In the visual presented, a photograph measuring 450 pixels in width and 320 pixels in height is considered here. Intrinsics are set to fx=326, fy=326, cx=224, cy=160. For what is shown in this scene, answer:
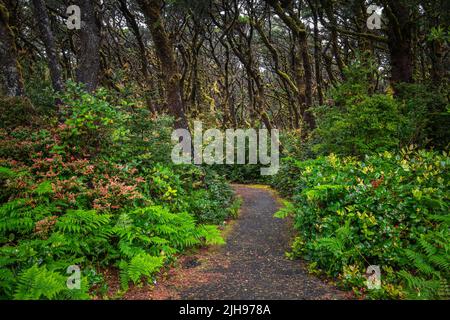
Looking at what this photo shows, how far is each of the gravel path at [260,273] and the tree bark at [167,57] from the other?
4.82 meters

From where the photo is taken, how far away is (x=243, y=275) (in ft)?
17.1

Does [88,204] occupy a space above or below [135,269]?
above

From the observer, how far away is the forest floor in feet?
14.7

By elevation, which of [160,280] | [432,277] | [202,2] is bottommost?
[160,280]

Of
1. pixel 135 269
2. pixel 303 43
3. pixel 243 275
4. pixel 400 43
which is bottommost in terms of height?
pixel 243 275

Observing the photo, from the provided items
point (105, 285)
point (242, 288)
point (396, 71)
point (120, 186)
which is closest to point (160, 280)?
point (105, 285)

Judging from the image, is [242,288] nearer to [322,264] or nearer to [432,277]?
[322,264]

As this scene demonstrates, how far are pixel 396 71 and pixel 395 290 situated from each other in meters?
9.18

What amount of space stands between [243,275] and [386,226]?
2.27m

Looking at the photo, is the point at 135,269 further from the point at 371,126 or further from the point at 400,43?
the point at 400,43

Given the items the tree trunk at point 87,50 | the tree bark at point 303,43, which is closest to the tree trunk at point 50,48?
the tree trunk at point 87,50

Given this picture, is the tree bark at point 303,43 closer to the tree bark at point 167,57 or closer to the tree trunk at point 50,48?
the tree bark at point 167,57

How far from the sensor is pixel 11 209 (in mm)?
4773

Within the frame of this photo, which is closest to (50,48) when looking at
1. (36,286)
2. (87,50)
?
(87,50)
